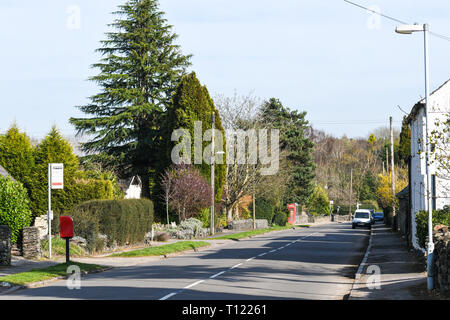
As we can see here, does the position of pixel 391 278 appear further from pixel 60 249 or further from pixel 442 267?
pixel 60 249

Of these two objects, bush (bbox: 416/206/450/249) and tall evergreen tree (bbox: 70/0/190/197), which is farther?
tall evergreen tree (bbox: 70/0/190/197)

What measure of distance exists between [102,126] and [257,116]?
1484 centimetres

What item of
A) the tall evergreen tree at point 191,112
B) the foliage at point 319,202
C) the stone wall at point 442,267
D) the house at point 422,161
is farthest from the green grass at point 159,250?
the foliage at point 319,202

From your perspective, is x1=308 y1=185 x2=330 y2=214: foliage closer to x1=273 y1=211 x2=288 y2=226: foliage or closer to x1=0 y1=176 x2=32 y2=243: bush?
x1=273 y1=211 x2=288 y2=226: foliage

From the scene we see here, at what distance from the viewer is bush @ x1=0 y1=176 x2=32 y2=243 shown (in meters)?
23.9

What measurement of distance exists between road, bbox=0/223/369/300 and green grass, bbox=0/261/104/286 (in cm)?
63

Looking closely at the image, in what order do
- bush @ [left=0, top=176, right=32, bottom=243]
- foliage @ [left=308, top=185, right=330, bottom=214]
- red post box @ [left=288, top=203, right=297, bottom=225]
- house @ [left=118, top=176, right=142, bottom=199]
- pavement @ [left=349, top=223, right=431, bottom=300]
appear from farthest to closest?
foliage @ [left=308, top=185, right=330, bottom=214] < red post box @ [left=288, top=203, right=297, bottom=225] < house @ [left=118, top=176, right=142, bottom=199] < bush @ [left=0, top=176, right=32, bottom=243] < pavement @ [left=349, top=223, right=431, bottom=300]

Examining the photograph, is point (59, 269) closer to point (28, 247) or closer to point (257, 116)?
point (28, 247)

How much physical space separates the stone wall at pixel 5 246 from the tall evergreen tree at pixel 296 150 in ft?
206

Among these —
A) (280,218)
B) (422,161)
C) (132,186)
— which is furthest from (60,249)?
(280,218)

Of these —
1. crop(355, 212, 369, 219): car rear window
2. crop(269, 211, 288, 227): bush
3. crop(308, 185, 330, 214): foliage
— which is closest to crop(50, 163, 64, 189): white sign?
crop(355, 212, 369, 219): car rear window

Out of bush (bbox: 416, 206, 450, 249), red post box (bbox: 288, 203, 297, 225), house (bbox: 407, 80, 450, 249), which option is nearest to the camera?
bush (bbox: 416, 206, 450, 249)
